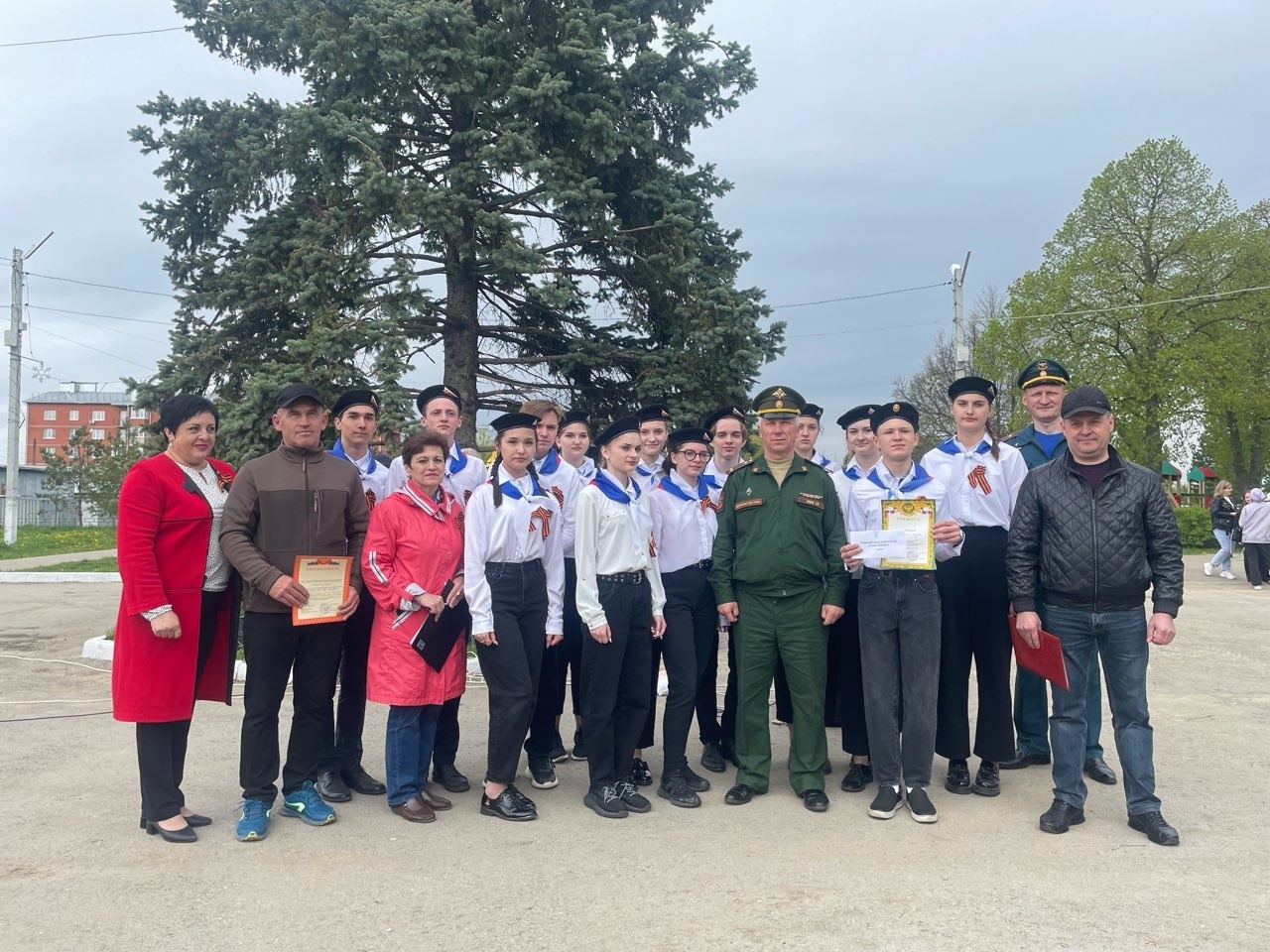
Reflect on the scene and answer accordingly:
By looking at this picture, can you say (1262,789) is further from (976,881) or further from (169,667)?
(169,667)

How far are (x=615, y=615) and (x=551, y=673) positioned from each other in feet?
3.07

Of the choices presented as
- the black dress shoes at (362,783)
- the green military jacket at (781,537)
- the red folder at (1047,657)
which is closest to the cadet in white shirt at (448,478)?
the black dress shoes at (362,783)

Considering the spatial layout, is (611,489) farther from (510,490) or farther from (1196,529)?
(1196,529)

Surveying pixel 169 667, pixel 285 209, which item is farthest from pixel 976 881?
pixel 285 209

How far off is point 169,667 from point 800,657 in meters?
3.17

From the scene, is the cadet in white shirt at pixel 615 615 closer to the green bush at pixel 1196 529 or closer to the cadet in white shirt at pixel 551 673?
the cadet in white shirt at pixel 551 673

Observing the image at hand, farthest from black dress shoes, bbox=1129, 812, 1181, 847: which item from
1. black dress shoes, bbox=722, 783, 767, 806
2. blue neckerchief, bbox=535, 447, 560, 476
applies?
blue neckerchief, bbox=535, 447, 560, 476

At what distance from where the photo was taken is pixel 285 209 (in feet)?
37.2

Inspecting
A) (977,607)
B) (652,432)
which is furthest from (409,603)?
(977,607)

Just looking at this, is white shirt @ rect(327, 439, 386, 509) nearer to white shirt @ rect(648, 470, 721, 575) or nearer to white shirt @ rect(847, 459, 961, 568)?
white shirt @ rect(648, 470, 721, 575)

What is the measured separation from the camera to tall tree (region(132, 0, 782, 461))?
33.7ft

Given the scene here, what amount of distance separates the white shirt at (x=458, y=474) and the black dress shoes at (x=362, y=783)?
160 cm

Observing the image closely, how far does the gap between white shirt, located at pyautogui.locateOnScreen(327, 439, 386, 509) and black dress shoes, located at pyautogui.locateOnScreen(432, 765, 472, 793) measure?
1.58 meters

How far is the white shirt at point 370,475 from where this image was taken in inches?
216
